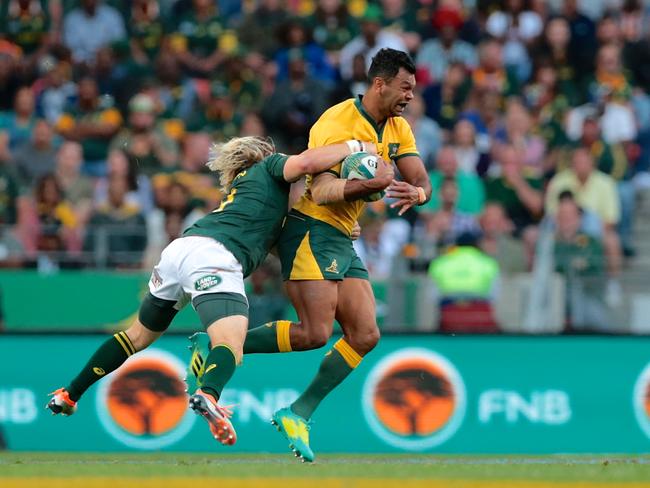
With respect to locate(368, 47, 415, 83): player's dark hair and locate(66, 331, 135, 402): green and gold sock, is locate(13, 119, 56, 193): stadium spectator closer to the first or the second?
locate(66, 331, 135, 402): green and gold sock

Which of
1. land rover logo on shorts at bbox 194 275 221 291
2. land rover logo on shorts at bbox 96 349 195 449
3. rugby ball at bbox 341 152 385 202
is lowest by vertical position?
land rover logo on shorts at bbox 96 349 195 449

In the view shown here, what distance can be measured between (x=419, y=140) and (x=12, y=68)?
5225 mm

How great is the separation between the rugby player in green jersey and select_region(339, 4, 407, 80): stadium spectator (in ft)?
26.3

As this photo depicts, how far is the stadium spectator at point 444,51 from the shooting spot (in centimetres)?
1809

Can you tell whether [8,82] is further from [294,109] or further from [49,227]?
[49,227]

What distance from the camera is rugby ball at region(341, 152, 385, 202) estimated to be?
905 centimetres

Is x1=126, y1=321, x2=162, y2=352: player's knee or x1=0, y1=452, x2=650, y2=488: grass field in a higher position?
x1=126, y1=321, x2=162, y2=352: player's knee

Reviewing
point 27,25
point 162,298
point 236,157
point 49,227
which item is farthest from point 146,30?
point 162,298

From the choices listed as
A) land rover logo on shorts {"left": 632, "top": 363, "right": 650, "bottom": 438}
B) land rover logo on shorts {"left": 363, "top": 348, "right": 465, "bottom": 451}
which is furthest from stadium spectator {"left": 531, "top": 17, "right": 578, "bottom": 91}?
land rover logo on shorts {"left": 363, "top": 348, "right": 465, "bottom": 451}

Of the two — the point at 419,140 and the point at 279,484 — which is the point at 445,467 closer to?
the point at 279,484

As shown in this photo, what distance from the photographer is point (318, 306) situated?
948 cm

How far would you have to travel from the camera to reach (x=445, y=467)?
30.3 ft

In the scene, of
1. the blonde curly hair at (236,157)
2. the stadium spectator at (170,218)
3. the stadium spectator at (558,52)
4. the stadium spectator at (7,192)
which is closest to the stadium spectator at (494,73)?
the stadium spectator at (558,52)

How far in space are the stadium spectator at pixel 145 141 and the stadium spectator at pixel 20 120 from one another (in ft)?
3.42
